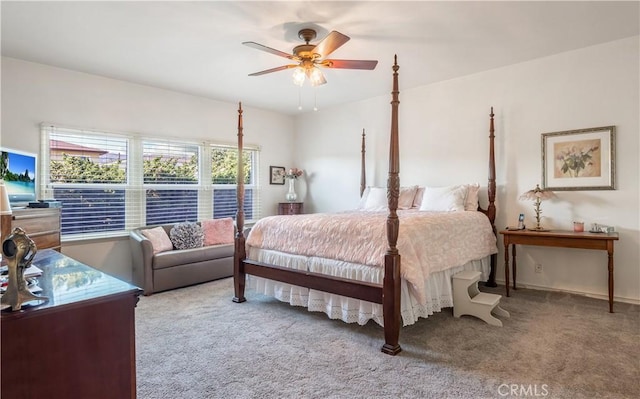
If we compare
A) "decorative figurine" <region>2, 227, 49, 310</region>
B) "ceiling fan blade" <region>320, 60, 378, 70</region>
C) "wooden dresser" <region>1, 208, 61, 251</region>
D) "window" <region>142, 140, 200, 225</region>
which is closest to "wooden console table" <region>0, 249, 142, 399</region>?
"decorative figurine" <region>2, 227, 49, 310</region>

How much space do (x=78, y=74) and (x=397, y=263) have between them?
4347 mm

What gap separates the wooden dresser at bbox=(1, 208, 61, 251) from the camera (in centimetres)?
302

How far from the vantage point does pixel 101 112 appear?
4.39 metres

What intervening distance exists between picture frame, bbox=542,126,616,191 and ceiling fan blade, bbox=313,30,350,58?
2.73 m

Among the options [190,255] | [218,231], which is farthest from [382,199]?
[190,255]

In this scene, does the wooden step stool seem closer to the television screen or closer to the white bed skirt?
the white bed skirt

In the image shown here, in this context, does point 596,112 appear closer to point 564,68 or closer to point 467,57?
point 564,68

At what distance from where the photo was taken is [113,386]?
1.27 m

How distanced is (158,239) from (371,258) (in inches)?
114

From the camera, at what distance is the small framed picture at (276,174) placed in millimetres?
6426

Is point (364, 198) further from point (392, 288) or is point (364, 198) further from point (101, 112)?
point (101, 112)

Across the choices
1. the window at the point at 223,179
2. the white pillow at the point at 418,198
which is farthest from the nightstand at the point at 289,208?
the white pillow at the point at 418,198

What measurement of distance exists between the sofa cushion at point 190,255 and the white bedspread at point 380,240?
108cm

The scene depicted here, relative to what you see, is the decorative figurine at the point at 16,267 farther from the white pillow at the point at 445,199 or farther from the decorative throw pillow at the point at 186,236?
the white pillow at the point at 445,199
